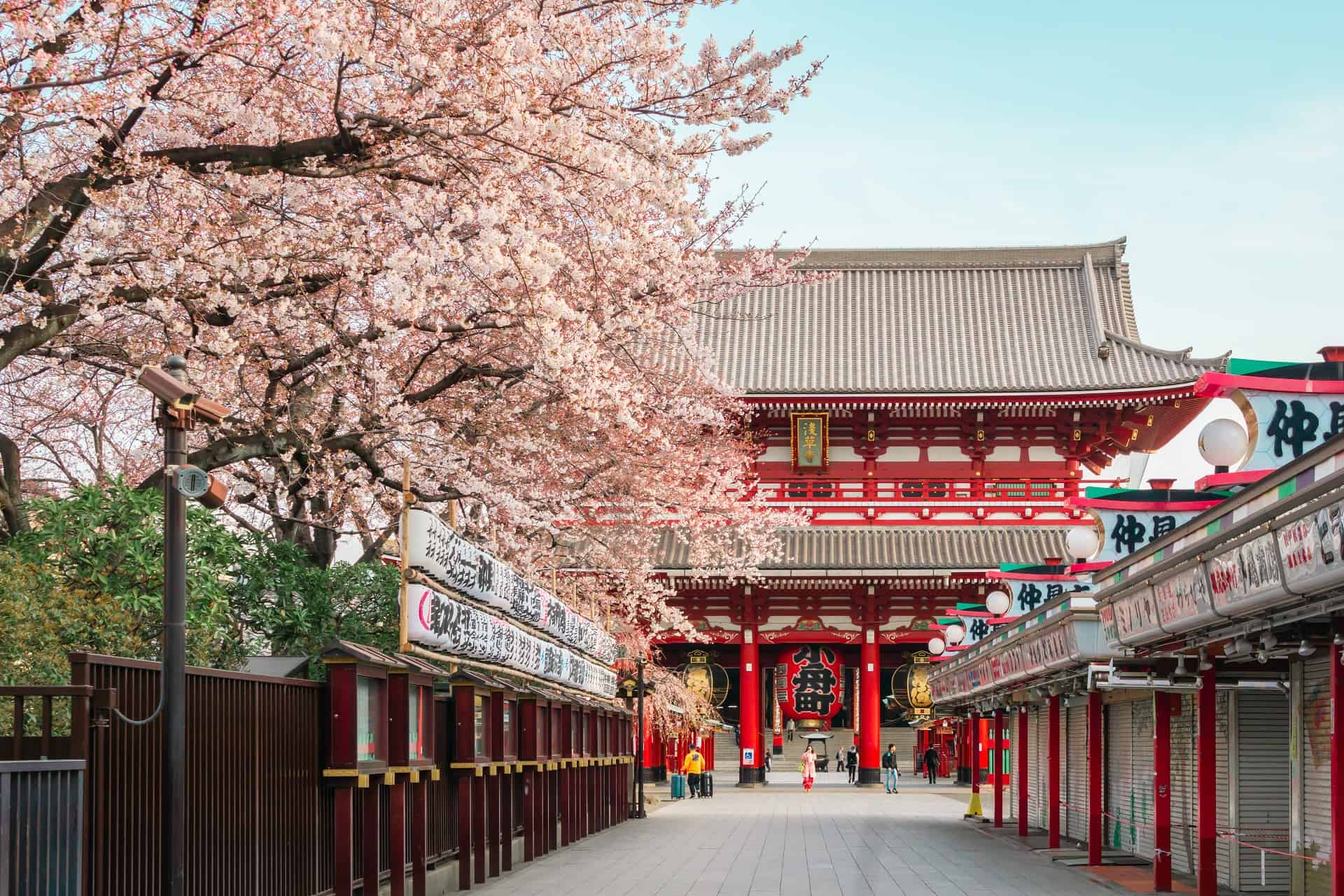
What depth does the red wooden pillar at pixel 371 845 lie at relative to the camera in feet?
37.4

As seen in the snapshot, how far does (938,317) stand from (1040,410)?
5.72 m

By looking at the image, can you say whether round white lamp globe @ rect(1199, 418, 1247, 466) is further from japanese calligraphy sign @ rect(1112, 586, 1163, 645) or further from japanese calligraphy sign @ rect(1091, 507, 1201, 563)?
japanese calligraphy sign @ rect(1091, 507, 1201, 563)

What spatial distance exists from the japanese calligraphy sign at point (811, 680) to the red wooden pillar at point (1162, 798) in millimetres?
24093

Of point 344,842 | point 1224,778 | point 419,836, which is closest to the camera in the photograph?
point 344,842

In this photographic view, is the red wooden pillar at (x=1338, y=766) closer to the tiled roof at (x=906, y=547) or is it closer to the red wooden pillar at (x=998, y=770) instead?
the red wooden pillar at (x=998, y=770)

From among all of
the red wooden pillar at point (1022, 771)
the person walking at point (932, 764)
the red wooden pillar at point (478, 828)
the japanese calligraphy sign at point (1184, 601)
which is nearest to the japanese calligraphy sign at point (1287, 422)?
the japanese calligraphy sign at point (1184, 601)

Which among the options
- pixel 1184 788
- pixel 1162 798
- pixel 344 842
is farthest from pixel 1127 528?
pixel 344 842

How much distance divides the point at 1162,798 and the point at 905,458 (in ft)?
79.8

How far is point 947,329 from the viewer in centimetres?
4097

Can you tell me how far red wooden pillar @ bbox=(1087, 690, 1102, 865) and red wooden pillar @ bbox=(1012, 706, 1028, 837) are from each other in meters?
5.64

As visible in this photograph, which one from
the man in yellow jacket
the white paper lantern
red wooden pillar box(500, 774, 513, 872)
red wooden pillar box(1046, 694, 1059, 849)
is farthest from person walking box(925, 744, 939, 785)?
red wooden pillar box(500, 774, 513, 872)

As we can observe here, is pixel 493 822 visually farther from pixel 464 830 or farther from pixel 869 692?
pixel 869 692

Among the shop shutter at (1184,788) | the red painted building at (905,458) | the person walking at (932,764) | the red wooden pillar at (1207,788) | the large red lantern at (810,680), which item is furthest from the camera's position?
the person walking at (932,764)

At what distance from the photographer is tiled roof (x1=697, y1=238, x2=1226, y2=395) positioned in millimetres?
38000
